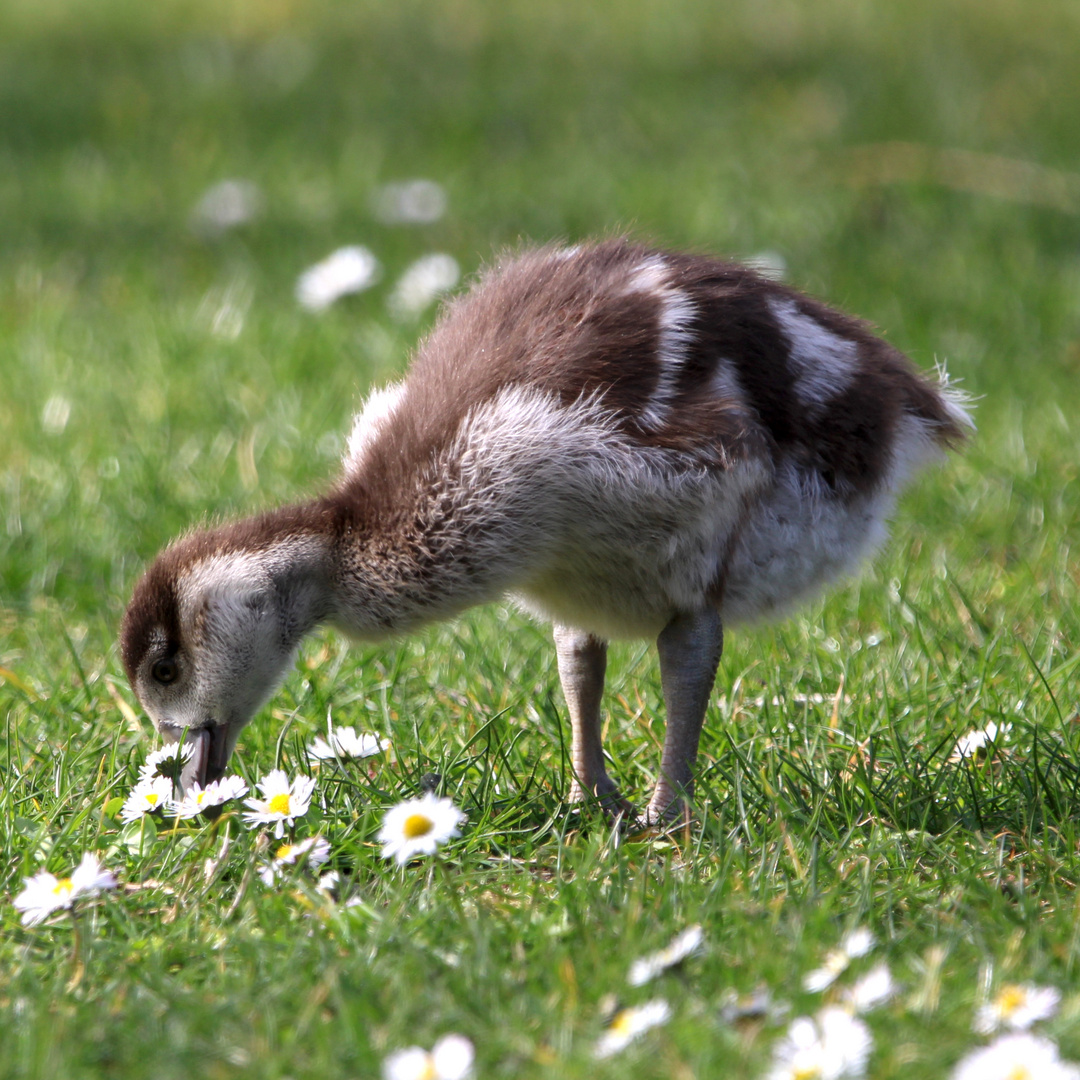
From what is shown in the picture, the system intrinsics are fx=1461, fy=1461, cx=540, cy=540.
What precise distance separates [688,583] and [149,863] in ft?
4.57

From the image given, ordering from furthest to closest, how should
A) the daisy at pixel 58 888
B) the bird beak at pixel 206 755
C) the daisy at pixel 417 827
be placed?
the bird beak at pixel 206 755
the daisy at pixel 417 827
the daisy at pixel 58 888

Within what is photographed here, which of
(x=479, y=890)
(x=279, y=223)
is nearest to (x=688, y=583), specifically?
(x=479, y=890)

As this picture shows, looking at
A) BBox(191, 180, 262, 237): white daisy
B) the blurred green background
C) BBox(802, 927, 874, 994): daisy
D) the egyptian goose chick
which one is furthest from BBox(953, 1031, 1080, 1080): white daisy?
BBox(191, 180, 262, 237): white daisy

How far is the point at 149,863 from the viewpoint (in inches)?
130

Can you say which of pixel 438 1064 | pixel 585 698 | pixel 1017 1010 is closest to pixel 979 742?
pixel 585 698

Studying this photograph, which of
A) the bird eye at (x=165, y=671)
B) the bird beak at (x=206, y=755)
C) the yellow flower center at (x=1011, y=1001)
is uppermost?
the bird eye at (x=165, y=671)

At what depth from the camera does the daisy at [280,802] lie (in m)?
3.27

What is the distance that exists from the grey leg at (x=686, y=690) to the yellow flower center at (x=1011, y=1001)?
1.08 meters

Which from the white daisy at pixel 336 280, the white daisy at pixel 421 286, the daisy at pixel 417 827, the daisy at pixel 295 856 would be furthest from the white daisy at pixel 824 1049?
the white daisy at pixel 336 280

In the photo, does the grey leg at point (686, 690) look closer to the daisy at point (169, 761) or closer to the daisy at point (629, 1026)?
the daisy at point (629, 1026)

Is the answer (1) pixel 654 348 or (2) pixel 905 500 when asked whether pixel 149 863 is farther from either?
(2) pixel 905 500

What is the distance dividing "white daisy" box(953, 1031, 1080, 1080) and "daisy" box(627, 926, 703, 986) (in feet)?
1.81

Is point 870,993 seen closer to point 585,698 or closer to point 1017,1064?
point 1017,1064

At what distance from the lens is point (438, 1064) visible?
7.83 feet
